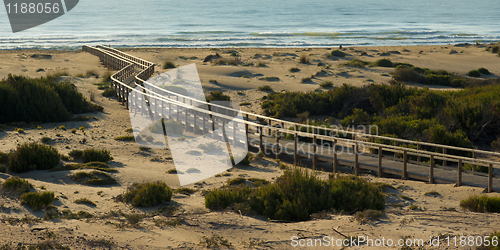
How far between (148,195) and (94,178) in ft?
7.46

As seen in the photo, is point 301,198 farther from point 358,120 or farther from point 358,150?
point 358,120

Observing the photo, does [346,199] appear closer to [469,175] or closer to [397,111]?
[469,175]

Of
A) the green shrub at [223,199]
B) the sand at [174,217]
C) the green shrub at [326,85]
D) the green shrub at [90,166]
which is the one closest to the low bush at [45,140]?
the sand at [174,217]

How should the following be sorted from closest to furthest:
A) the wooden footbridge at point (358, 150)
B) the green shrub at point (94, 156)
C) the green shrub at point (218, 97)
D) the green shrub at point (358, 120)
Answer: the wooden footbridge at point (358, 150) → the green shrub at point (94, 156) → the green shrub at point (358, 120) → the green shrub at point (218, 97)

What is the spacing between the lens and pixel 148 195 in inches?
308

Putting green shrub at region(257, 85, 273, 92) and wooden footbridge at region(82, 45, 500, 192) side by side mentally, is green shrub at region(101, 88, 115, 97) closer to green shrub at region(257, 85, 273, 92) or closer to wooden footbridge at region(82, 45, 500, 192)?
wooden footbridge at region(82, 45, 500, 192)

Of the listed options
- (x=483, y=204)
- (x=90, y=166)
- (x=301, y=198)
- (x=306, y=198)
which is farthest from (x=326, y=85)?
(x=301, y=198)

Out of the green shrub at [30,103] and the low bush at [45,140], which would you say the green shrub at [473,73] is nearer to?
the green shrub at [30,103]

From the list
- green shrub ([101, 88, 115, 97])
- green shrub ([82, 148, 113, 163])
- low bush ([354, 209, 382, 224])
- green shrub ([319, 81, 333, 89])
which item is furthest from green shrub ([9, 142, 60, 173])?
green shrub ([319, 81, 333, 89])

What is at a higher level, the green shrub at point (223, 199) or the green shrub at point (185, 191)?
the green shrub at point (223, 199)

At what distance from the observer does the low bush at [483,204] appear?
7084mm

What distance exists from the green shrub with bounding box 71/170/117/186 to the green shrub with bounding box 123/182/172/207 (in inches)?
55.8

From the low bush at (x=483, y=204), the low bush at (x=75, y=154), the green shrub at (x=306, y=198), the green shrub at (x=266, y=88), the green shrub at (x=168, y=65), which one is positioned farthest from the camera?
the green shrub at (x=168, y=65)

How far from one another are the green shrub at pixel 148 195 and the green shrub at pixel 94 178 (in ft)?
4.65
